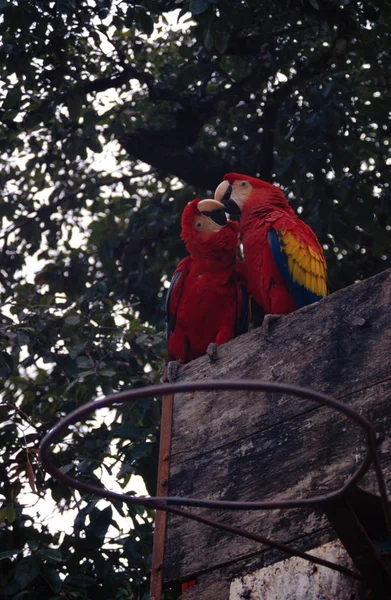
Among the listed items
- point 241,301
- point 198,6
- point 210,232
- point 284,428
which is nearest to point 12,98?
point 198,6

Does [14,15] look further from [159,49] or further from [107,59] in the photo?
[159,49]

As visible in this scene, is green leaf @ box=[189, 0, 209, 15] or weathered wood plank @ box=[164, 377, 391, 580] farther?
green leaf @ box=[189, 0, 209, 15]

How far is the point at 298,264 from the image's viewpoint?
339 centimetres

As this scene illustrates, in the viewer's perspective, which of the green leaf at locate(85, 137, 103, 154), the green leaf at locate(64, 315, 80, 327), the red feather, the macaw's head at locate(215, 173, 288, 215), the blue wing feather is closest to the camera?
the blue wing feather

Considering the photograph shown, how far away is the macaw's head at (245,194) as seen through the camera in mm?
3764

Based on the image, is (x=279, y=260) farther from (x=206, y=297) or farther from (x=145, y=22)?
(x=145, y=22)

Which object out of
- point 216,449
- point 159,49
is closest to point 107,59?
point 159,49

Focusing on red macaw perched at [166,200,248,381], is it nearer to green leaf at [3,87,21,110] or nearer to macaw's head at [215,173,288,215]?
macaw's head at [215,173,288,215]

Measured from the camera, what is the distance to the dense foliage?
4.08 m

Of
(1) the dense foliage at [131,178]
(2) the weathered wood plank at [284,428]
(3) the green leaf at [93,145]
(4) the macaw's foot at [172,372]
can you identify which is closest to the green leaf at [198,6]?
(1) the dense foliage at [131,178]

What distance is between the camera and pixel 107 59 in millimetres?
5695

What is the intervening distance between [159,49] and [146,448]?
379 cm

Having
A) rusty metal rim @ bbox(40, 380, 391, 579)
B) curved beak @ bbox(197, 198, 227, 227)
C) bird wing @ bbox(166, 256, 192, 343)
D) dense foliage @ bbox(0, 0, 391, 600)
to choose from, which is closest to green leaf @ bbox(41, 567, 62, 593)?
dense foliage @ bbox(0, 0, 391, 600)

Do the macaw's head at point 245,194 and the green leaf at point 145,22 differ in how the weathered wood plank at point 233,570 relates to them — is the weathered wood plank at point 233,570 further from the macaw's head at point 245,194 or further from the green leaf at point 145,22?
the green leaf at point 145,22
